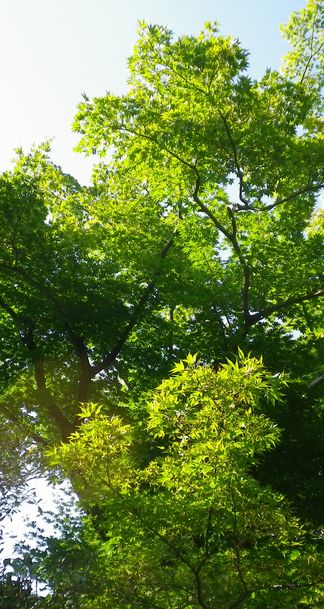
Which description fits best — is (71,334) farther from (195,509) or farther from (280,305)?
(195,509)

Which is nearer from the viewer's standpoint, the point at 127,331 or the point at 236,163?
the point at 236,163

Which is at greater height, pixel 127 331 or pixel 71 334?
pixel 71 334

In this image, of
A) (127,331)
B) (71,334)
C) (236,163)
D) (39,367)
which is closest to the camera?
(236,163)

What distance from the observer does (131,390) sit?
1653 cm

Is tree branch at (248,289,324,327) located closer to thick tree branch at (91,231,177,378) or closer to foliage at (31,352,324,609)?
thick tree branch at (91,231,177,378)

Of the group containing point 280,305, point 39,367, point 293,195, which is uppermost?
point 293,195

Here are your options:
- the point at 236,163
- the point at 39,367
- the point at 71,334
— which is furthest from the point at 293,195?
the point at 39,367

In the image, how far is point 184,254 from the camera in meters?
15.5

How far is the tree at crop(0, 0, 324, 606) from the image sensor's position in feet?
42.1

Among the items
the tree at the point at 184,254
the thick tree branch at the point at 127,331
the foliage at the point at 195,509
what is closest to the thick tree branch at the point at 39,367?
the tree at the point at 184,254

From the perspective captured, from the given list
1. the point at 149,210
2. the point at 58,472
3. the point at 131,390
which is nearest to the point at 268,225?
the point at 149,210

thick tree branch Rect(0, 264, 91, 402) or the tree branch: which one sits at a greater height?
thick tree branch Rect(0, 264, 91, 402)

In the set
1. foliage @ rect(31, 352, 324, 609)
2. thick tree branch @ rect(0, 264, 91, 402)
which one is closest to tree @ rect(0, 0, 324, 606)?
thick tree branch @ rect(0, 264, 91, 402)

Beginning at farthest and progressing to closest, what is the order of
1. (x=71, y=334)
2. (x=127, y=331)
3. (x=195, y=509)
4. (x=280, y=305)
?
(x=127, y=331) < (x=71, y=334) < (x=280, y=305) < (x=195, y=509)
